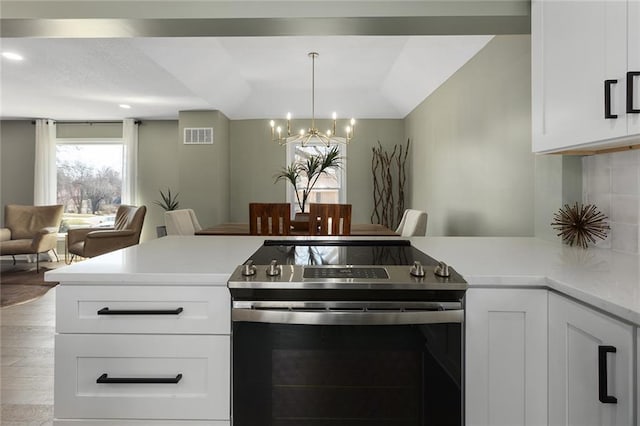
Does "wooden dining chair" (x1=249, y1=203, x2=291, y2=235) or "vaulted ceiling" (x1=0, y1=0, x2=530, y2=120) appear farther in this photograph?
"wooden dining chair" (x1=249, y1=203, x2=291, y2=235)

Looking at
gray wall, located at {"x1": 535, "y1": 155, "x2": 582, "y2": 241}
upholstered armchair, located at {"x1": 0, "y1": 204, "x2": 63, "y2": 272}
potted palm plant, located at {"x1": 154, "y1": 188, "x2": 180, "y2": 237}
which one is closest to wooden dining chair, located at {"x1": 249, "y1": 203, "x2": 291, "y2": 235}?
gray wall, located at {"x1": 535, "y1": 155, "x2": 582, "y2": 241}

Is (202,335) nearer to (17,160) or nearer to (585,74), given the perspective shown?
(585,74)

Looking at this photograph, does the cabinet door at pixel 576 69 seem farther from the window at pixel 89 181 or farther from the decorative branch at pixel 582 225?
the window at pixel 89 181

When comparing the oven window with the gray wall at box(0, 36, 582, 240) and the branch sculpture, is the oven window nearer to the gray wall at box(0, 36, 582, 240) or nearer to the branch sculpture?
the gray wall at box(0, 36, 582, 240)

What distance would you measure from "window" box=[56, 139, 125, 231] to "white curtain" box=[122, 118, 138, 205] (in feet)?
1.10

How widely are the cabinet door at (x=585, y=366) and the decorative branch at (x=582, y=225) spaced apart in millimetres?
735

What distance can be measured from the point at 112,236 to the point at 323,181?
10.8 feet

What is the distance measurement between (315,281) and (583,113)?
1051 millimetres

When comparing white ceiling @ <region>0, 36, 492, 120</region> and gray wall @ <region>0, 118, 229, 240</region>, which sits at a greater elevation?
white ceiling @ <region>0, 36, 492, 120</region>

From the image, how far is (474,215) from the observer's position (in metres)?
3.71

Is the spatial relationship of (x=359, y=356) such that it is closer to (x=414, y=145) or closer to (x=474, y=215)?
(x=474, y=215)

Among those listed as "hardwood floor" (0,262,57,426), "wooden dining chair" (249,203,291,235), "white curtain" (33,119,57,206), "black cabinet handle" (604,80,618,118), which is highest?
"white curtain" (33,119,57,206)

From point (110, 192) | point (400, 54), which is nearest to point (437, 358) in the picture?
point (400, 54)

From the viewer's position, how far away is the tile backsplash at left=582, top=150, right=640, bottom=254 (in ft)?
5.15
